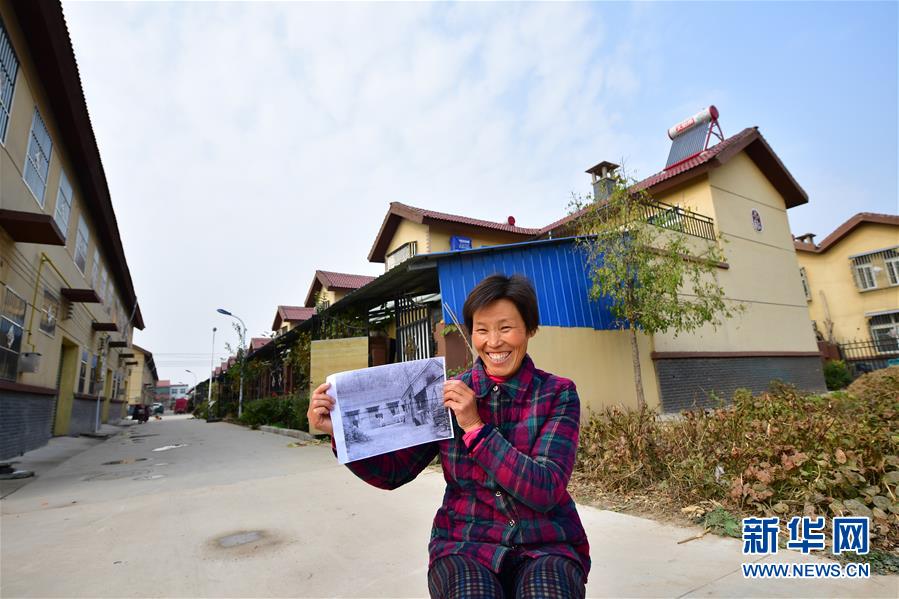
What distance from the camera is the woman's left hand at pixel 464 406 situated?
4.05 ft

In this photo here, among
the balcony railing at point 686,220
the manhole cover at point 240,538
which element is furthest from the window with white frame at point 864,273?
the manhole cover at point 240,538

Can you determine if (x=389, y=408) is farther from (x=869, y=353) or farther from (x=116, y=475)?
(x=869, y=353)

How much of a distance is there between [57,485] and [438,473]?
14.7ft

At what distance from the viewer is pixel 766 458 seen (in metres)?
3.06

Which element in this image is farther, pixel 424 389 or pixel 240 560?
pixel 240 560

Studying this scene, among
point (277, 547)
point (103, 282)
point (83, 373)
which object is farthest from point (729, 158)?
point (103, 282)

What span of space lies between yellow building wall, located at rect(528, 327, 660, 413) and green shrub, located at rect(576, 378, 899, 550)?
2.15 meters

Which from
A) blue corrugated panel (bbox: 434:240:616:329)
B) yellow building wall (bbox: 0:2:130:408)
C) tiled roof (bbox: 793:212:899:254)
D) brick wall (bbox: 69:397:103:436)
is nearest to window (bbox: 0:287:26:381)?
yellow building wall (bbox: 0:2:130:408)

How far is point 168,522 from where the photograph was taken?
352cm

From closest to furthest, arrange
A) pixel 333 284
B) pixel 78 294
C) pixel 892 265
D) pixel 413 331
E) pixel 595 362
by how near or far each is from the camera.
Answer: pixel 595 362
pixel 413 331
pixel 78 294
pixel 892 265
pixel 333 284

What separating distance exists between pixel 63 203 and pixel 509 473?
39.6ft

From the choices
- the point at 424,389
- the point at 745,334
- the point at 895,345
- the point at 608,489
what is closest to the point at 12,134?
the point at 424,389

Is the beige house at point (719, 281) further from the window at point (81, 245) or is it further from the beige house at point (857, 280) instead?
the window at point (81, 245)

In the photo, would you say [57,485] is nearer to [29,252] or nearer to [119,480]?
[119,480]
